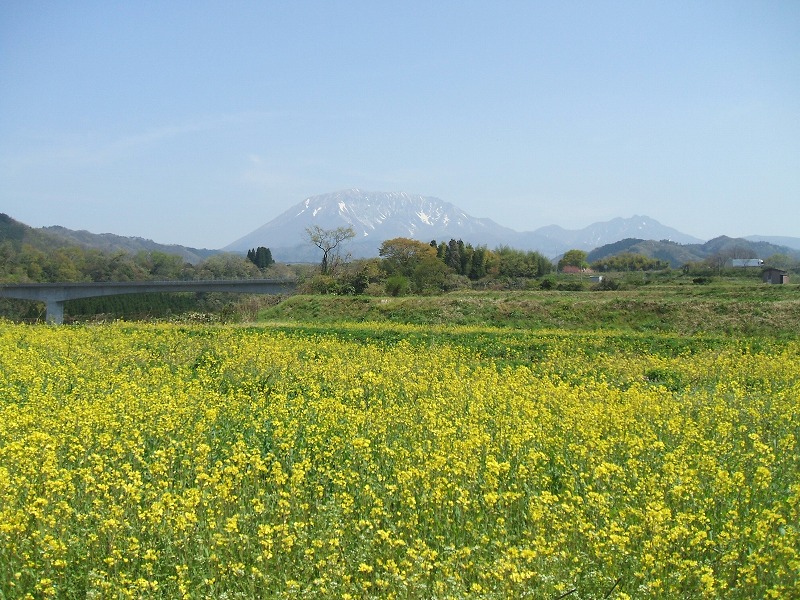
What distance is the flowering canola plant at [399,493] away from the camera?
5.52 metres

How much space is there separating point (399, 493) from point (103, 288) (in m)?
70.4

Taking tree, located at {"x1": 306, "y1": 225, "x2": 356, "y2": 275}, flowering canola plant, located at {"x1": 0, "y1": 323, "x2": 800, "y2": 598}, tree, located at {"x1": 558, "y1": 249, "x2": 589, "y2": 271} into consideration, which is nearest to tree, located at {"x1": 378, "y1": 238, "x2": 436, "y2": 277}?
tree, located at {"x1": 306, "y1": 225, "x2": 356, "y2": 275}

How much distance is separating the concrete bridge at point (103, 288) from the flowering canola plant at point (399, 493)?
2303 inches

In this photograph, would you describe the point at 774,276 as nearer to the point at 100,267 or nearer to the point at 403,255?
the point at 403,255

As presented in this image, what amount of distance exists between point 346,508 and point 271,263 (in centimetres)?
13769

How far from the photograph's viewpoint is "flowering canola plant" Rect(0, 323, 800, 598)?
5520 mm

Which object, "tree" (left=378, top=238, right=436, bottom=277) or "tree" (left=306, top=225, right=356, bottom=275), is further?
"tree" (left=306, top=225, right=356, bottom=275)

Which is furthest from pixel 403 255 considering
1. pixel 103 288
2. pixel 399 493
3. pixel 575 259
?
pixel 575 259

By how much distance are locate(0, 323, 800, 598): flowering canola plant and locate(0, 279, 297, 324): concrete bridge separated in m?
58.5

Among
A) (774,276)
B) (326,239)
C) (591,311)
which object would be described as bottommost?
(591,311)

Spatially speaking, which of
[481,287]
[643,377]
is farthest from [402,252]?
[643,377]

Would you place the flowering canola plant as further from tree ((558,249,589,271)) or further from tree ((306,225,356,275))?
tree ((558,249,589,271))

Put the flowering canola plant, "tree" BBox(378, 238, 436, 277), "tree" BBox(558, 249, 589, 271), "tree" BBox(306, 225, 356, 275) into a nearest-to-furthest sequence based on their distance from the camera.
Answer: the flowering canola plant < "tree" BBox(378, 238, 436, 277) < "tree" BBox(306, 225, 356, 275) < "tree" BBox(558, 249, 589, 271)

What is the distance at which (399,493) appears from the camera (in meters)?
7.50
